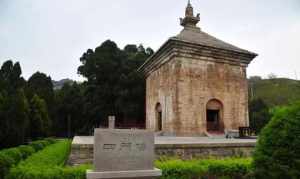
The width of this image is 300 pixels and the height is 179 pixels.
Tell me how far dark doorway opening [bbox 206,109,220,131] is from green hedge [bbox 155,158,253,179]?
10.6 meters

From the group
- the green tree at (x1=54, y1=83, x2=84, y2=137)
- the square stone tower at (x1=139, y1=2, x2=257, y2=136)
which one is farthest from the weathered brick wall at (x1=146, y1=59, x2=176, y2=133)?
the green tree at (x1=54, y1=83, x2=84, y2=137)

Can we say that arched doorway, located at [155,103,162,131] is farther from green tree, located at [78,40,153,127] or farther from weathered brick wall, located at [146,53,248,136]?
green tree, located at [78,40,153,127]

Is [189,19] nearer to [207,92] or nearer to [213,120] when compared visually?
[207,92]

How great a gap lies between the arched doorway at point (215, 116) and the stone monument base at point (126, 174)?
1233cm

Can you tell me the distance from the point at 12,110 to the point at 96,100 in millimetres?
12836

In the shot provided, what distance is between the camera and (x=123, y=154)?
5.26 metres

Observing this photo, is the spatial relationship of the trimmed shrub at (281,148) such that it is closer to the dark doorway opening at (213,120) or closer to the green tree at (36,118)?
the dark doorway opening at (213,120)

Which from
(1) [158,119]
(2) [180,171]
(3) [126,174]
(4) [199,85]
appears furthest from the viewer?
(1) [158,119]

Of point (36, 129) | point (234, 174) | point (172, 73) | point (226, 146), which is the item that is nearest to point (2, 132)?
point (36, 129)

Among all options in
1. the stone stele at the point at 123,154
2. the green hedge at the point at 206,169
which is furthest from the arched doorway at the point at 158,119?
the stone stele at the point at 123,154

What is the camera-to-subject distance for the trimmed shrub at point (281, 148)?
176 inches

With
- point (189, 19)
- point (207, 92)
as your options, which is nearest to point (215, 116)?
point (207, 92)

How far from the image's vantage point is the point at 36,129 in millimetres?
22422

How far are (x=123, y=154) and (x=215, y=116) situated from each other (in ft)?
45.1
